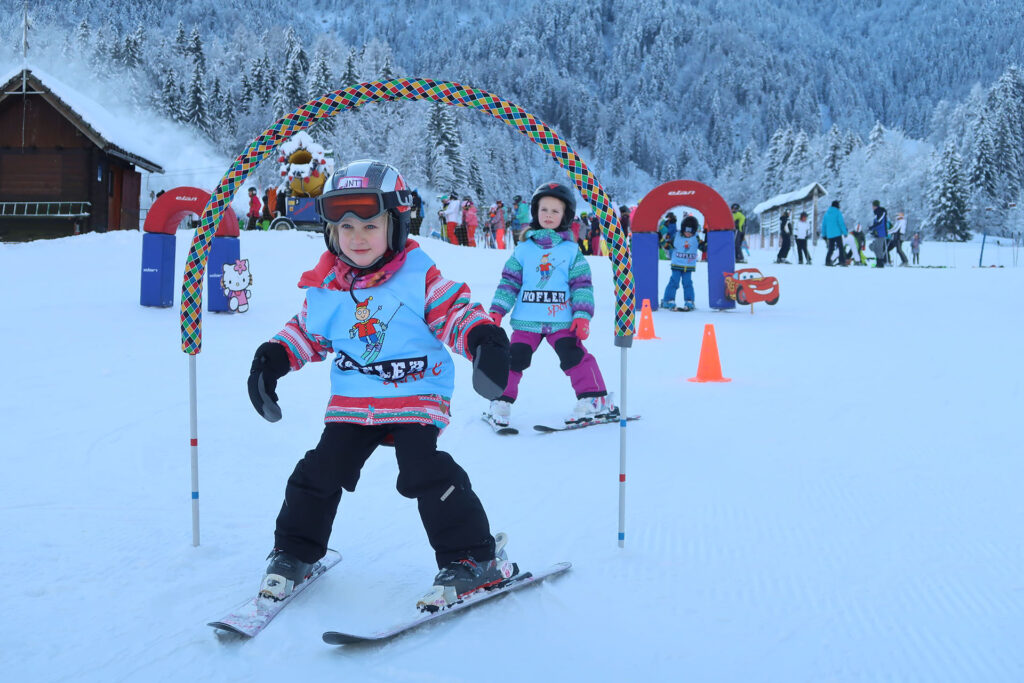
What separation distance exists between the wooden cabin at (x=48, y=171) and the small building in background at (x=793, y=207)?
31.0m

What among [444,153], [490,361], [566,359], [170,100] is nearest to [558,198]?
[566,359]

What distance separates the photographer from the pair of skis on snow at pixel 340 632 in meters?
2.44

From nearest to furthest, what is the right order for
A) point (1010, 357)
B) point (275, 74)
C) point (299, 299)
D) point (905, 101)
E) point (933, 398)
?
point (933, 398) → point (1010, 357) → point (299, 299) → point (275, 74) → point (905, 101)

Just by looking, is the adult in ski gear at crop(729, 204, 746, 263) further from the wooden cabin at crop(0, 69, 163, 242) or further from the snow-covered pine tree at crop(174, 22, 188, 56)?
the snow-covered pine tree at crop(174, 22, 188, 56)

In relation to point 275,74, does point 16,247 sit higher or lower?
lower

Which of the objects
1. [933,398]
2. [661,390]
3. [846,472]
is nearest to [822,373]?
[933,398]

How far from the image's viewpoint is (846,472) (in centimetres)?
469

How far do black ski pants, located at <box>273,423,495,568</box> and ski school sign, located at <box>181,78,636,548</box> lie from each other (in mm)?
646

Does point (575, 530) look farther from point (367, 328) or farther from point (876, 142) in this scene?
point (876, 142)

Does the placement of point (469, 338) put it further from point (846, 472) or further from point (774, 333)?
point (774, 333)

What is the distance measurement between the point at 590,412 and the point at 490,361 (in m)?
3.45

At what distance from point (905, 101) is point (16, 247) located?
167534 mm

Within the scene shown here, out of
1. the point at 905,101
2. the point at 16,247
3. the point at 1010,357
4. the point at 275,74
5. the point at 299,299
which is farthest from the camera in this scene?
the point at 905,101

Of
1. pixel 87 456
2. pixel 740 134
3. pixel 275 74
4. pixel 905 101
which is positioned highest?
pixel 905 101
